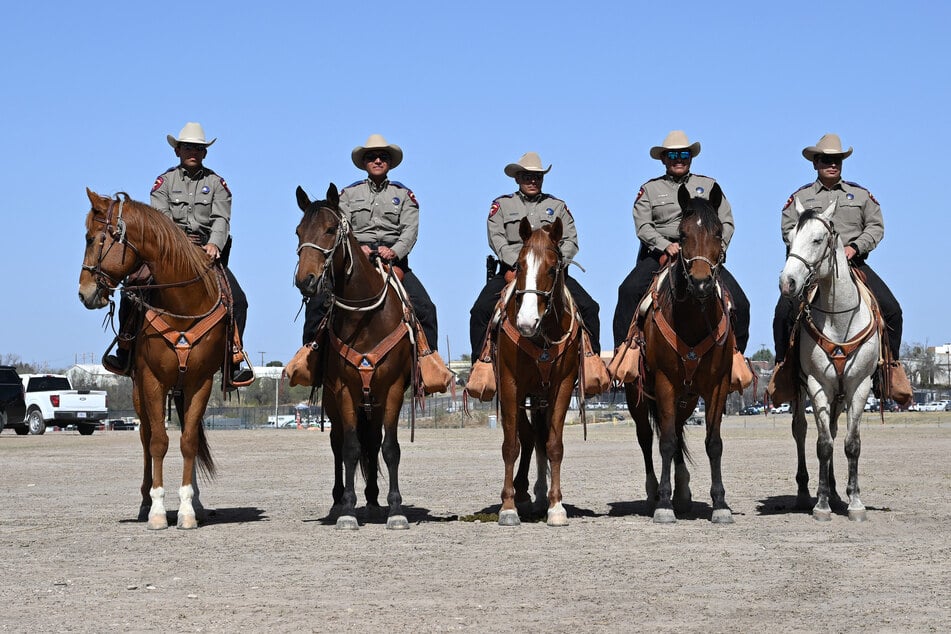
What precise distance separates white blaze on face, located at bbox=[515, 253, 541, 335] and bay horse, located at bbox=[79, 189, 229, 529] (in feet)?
10.3

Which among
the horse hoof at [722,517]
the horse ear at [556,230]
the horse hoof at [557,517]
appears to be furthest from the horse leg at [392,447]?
the horse hoof at [722,517]

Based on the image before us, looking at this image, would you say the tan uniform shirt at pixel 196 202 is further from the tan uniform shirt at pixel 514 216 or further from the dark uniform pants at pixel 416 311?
the tan uniform shirt at pixel 514 216

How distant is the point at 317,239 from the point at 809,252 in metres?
4.74

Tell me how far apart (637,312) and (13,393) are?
37.1 m

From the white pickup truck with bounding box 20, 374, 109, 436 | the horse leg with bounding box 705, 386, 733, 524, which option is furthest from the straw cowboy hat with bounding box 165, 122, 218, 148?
the white pickup truck with bounding box 20, 374, 109, 436

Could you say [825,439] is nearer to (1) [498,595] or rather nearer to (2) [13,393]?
(1) [498,595]

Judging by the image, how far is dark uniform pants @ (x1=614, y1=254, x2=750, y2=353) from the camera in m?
13.9

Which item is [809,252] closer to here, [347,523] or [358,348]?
[358,348]

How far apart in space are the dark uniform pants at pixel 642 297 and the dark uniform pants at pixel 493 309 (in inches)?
19.6

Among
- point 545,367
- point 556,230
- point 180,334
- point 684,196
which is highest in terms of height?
point 684,196

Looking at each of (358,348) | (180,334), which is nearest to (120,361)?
(180,334)

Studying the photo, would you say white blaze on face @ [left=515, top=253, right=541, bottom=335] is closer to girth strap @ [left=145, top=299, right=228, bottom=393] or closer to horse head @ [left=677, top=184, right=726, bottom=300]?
horse head @ [left=677, top=184, right=726, bottom=300]

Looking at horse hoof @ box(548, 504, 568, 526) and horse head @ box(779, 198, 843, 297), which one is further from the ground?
horse head @ box(779, 198, 843, 297)

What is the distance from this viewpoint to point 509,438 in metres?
12.9
